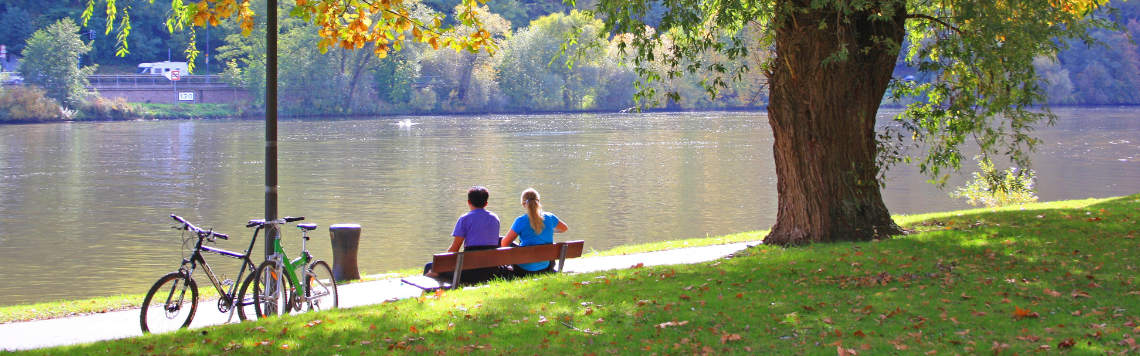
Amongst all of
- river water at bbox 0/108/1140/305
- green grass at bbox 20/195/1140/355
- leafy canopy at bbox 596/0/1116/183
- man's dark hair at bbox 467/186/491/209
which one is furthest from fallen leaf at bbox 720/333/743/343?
river water at bbox 0/108/1140/305

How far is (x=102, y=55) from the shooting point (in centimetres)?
9938

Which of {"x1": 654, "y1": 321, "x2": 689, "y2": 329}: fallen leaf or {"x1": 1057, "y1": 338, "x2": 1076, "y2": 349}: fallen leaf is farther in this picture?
{"x1": 654, "y1": 321, "x2": 689, "y2": 329}: fallen leaf

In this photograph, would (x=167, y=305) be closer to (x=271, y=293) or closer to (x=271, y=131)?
(x=271, y=293)

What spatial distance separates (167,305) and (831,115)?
735 cm

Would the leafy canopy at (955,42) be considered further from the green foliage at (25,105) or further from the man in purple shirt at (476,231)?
the green foliage at (25,105)

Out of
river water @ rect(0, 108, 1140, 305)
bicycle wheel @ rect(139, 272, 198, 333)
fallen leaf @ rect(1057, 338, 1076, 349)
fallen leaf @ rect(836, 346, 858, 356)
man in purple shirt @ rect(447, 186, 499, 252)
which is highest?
man in purple shirt @ rect(447, 186, 499, 252)

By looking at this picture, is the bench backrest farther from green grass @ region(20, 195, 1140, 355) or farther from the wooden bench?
green grass @ region(20, 195, 1140, 355)

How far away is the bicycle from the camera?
782 centimetres

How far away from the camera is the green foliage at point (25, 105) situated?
228 ft

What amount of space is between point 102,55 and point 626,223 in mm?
90331

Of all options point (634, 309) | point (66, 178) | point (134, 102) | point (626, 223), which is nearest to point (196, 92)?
point (134, 102)

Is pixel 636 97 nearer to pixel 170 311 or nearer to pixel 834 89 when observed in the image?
pixel 834 89

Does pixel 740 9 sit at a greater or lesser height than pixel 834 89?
greater

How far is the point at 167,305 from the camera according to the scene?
24.9ft
